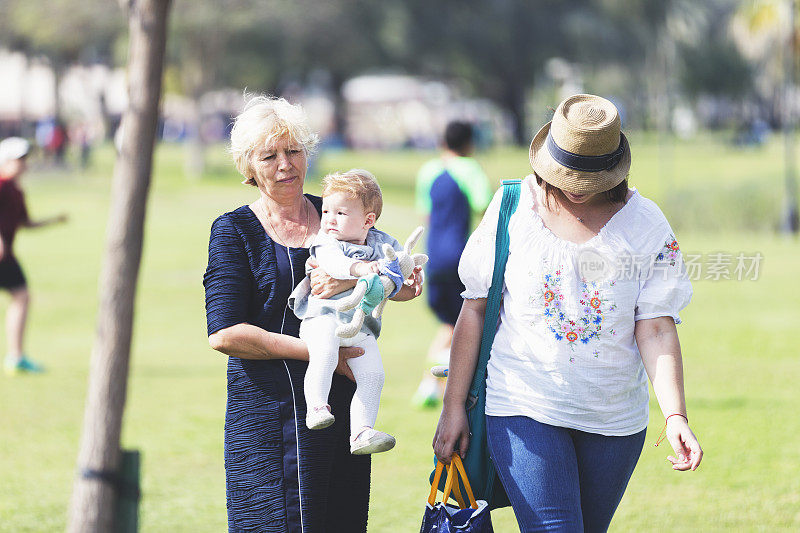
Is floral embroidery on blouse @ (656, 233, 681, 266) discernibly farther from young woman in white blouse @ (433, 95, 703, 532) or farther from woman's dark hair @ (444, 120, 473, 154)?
woman's dark hair @ (444, 120, 473, 154)

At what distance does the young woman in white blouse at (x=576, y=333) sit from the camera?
3.31 metres

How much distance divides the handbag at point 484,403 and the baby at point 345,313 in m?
0.28

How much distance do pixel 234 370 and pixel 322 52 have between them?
153 ft

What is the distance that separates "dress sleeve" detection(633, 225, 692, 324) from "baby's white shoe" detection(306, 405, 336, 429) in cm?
94

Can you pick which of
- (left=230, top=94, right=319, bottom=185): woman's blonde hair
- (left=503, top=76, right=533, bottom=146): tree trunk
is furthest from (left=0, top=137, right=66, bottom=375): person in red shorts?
(left=503, top=76, right=533, bottom=146): tree trunk

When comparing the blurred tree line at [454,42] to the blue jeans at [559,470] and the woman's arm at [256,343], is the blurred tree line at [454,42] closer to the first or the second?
the blue jeans at [559,470]

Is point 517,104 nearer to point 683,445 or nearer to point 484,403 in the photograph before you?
point 484,403

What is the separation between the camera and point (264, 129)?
334 centimetres

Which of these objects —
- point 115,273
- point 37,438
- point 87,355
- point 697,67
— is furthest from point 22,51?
point 115,273

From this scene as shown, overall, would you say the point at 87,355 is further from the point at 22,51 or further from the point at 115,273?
the point at 22,51

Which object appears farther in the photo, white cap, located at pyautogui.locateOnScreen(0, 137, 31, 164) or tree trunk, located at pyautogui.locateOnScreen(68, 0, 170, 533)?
white cap, located at pyautogui.locateOnScreen(0, 137, 31, 164)

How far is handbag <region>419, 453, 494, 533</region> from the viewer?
10.9ft

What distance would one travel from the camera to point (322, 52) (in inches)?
1928

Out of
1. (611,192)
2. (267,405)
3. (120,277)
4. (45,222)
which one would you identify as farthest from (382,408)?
(611,192)
